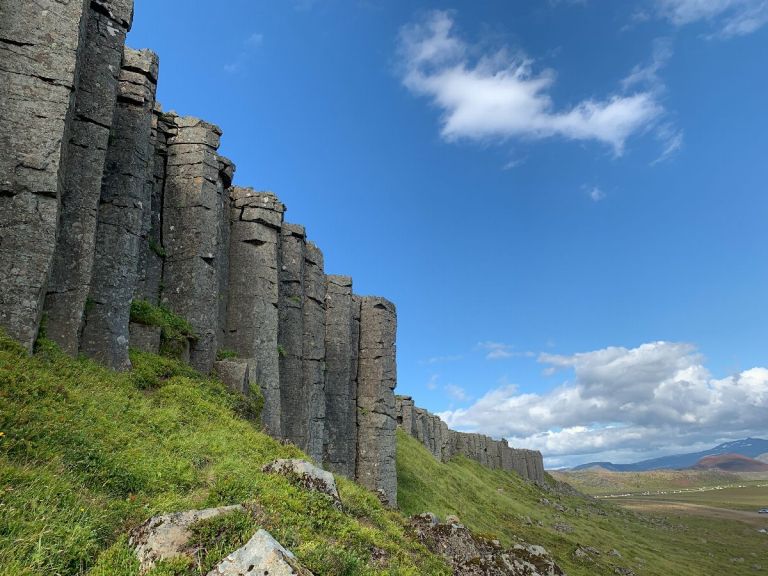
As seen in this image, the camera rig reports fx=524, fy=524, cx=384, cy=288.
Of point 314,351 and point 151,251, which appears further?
point 314,351

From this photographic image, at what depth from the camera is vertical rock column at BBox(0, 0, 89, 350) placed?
49.4 feet

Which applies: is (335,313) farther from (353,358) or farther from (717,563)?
(717,563)

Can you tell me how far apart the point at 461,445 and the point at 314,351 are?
72458 millimetres

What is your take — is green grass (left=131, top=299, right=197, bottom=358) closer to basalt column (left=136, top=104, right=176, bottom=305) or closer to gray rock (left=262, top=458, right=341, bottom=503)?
basalt column (left=136, top=104, right=176, bottom=305)

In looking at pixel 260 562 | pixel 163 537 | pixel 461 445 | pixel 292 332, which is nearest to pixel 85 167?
pixel 163 537

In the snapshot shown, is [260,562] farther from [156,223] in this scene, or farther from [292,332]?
[292,332]

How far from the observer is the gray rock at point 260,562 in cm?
749

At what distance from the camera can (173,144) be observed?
26750 mm

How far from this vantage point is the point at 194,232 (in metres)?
25.7

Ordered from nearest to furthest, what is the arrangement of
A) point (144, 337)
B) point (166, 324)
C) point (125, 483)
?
point (125, 483)
point (144, 337)
point (166, 324)

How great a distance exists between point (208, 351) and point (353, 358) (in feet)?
63.6

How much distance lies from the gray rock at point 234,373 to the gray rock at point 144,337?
349cm

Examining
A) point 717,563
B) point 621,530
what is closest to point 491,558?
point 717,563

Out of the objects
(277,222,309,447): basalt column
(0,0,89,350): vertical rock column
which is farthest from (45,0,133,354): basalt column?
(277,222,309,447): basalt column
